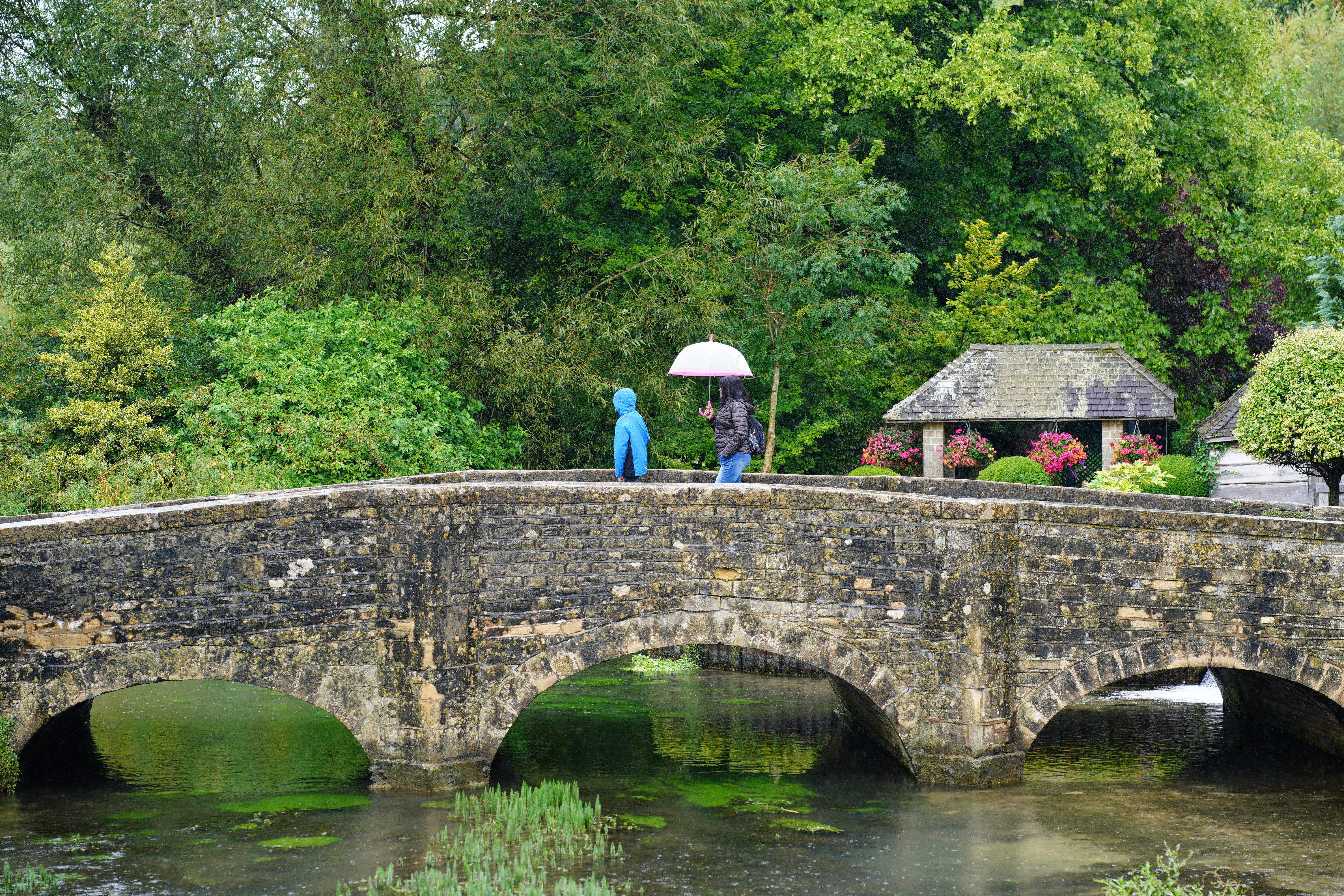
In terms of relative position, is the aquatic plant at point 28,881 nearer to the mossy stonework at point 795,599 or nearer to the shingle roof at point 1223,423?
the mossy stonework at point 795,599

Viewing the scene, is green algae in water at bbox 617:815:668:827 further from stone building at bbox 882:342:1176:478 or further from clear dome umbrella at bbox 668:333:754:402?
stone building at bbox 882:342:1176:478

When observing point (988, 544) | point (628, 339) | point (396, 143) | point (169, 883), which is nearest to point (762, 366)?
point (628, 339)


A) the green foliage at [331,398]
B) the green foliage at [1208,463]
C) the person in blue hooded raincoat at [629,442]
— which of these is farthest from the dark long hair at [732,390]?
A: the green foliage at [1208,463]

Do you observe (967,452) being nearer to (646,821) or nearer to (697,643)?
(697,643)

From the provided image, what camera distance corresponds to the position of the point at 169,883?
A: 26.4ft

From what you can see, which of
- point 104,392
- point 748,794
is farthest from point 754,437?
point 104,392

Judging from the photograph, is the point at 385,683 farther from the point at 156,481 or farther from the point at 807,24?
the point at 807,24

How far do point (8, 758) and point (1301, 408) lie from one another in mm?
15330

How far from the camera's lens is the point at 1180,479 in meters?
21.1

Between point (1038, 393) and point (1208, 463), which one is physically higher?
point (1038, 393)

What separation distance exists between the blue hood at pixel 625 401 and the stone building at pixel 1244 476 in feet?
44.0

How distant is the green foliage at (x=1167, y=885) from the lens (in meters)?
7.71

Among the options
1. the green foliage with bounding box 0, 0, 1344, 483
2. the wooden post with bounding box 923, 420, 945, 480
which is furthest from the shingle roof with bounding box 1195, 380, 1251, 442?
the wooden post with bounding box 923, 420, 945, 480

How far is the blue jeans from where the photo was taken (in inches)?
477
